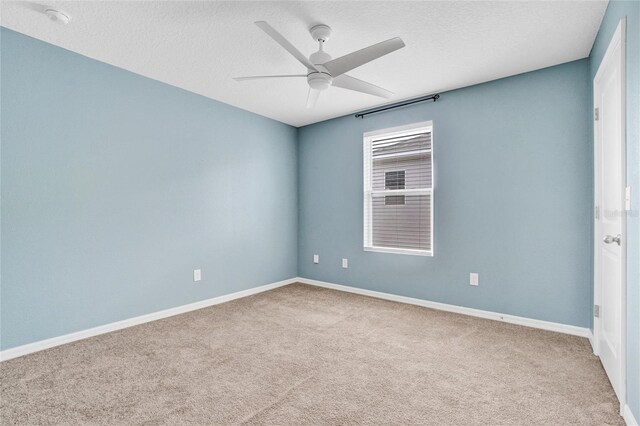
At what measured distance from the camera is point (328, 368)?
7.30ft

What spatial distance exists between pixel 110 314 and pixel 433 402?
112 inches

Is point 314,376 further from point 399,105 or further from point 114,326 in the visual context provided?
point 399,105

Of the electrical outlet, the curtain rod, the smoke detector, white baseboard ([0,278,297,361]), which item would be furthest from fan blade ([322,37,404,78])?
white baseboard ([0,278,297,361])

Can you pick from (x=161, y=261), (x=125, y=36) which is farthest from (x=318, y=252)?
(x=125, y=36)

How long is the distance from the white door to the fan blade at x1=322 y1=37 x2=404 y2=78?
123 centimetres

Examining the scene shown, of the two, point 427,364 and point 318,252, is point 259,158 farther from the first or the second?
point 427,364

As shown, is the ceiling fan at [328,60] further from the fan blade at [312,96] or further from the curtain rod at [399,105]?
the curtain rod at [399,105]

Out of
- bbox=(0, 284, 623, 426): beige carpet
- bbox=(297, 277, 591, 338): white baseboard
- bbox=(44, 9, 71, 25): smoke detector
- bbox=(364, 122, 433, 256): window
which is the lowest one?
bbox=(0, 284, 623, 426): beige carpet

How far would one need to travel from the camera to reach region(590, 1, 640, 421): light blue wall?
151 centimetres

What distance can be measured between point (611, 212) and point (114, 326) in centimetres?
408

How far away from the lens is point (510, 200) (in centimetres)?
315

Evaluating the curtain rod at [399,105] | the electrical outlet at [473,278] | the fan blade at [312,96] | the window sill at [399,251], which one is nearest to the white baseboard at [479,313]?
the electrical outlet at [473,278]

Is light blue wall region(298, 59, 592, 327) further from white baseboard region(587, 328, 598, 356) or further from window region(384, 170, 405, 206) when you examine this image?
window region(384, 170, 405, 206)

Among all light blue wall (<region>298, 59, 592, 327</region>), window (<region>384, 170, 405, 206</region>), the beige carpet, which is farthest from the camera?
window (<region>384, 170, 405, 206</region>)
